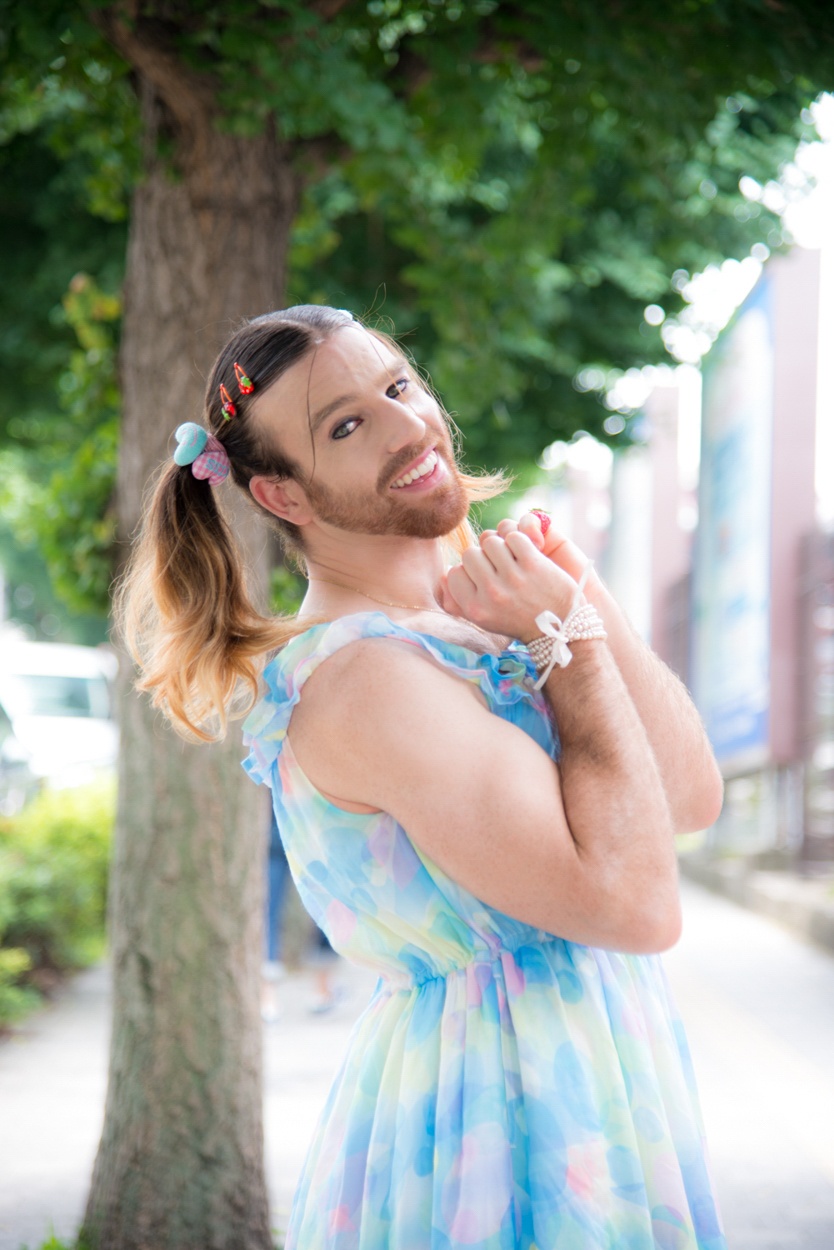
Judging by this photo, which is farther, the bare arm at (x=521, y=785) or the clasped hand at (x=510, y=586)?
the clasped hand at (x=510, y=586)

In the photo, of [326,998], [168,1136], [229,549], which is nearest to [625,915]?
[229,549]

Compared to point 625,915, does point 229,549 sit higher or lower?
higher

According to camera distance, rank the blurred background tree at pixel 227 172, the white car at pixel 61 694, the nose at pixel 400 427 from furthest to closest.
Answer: the white car at pixel 61 694 < the blurred background tree at pixel 227 172 < the nose at pixel 400 427

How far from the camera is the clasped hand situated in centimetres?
171

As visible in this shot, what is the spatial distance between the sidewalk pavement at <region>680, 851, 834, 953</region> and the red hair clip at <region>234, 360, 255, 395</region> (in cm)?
836

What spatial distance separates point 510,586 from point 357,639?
214 mm

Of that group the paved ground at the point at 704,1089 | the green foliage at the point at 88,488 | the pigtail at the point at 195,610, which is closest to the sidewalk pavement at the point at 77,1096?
the paved ground at the point at 704,1089

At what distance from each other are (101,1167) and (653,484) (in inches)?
835

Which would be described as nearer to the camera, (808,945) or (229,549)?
(229,549)

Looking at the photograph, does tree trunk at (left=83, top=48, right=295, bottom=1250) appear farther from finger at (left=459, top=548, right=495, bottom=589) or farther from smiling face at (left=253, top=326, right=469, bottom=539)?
finger at (left=459, top=548, right=495, bottom=589)

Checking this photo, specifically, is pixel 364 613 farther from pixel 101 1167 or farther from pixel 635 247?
pixel 635 247

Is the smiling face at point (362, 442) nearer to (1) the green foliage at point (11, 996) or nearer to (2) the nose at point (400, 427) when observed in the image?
(2) the nose at point (400, 427)

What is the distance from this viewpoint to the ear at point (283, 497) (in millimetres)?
1982

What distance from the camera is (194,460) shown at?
6.80ft
